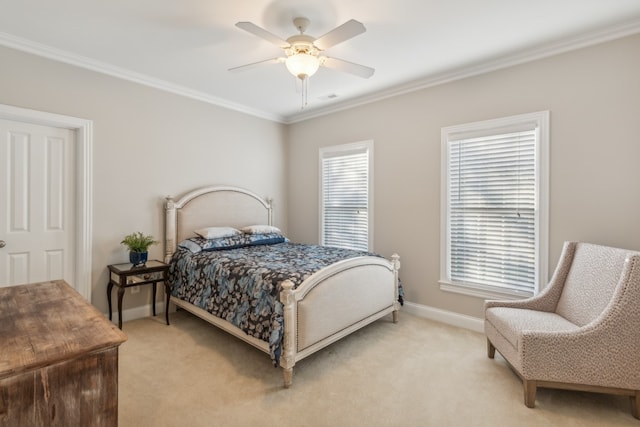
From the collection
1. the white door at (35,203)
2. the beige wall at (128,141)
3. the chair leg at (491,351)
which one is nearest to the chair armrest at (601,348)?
the chair leg at (491,351)

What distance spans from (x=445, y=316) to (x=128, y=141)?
3.99 m

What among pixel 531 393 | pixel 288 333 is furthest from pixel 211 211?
pixel 531 393

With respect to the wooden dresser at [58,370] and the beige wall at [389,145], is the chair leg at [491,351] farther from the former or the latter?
the wooden dresser at [58,370]

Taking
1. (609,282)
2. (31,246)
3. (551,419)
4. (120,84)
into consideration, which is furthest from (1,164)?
(609,282)

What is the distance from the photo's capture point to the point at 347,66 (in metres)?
2.54

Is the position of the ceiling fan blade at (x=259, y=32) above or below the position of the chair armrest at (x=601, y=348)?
above

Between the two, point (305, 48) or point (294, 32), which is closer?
point (305, 48)

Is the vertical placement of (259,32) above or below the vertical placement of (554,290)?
above

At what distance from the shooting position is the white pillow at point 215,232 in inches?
146

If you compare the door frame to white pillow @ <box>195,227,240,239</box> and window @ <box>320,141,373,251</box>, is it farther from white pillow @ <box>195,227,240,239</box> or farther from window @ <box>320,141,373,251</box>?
window @ <box>320,141,373,251</box>

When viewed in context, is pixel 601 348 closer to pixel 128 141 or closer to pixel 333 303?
pixel 333 303

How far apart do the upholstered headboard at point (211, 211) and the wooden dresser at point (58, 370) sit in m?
2.29

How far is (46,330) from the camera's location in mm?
1313

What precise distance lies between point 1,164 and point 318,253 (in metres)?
3.04
